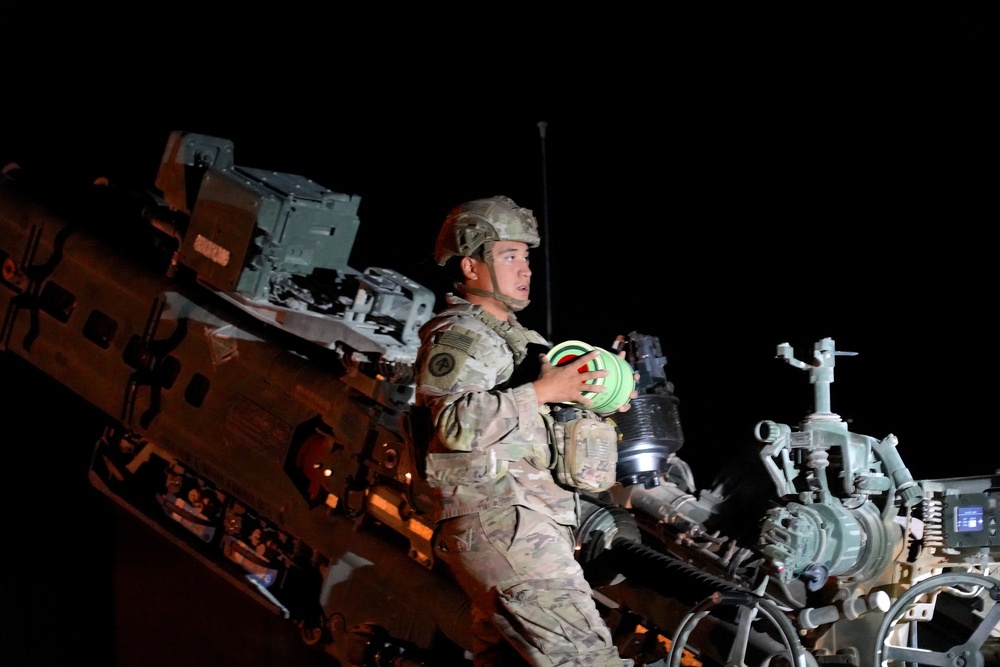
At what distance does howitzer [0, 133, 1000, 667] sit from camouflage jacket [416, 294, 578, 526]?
193 millimetres

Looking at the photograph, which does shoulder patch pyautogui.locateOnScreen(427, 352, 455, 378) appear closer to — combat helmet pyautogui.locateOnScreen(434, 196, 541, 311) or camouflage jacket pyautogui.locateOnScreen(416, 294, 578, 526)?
camouflage jacket pyautogui.locateOnScreen(416, 294, 578, 526)

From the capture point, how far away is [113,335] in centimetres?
516

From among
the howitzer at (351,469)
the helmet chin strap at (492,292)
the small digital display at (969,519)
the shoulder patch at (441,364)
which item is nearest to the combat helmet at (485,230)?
the helmet chin strap at (492,292)

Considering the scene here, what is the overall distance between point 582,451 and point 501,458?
0.27m

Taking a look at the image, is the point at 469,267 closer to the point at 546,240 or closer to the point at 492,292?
the point at 492,292

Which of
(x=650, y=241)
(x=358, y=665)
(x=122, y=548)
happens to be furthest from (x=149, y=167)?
(x=358, y=665)

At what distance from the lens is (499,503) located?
131 inches

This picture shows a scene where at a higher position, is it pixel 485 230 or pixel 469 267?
pixel 485 230

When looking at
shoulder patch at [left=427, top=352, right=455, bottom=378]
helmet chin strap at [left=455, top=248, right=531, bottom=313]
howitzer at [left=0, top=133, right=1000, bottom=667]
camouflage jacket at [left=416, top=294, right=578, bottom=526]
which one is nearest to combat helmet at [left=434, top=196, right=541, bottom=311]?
helmet chin strap at [left=455, top=248, right=531, bottom=313]

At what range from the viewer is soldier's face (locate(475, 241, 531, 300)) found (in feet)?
11.4

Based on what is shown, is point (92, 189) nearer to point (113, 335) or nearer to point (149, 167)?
point (113, 335)

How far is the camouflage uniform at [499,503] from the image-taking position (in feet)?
10.3

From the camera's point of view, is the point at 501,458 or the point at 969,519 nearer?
the point at 501,458

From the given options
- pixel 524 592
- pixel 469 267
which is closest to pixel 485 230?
pixel 469 267
